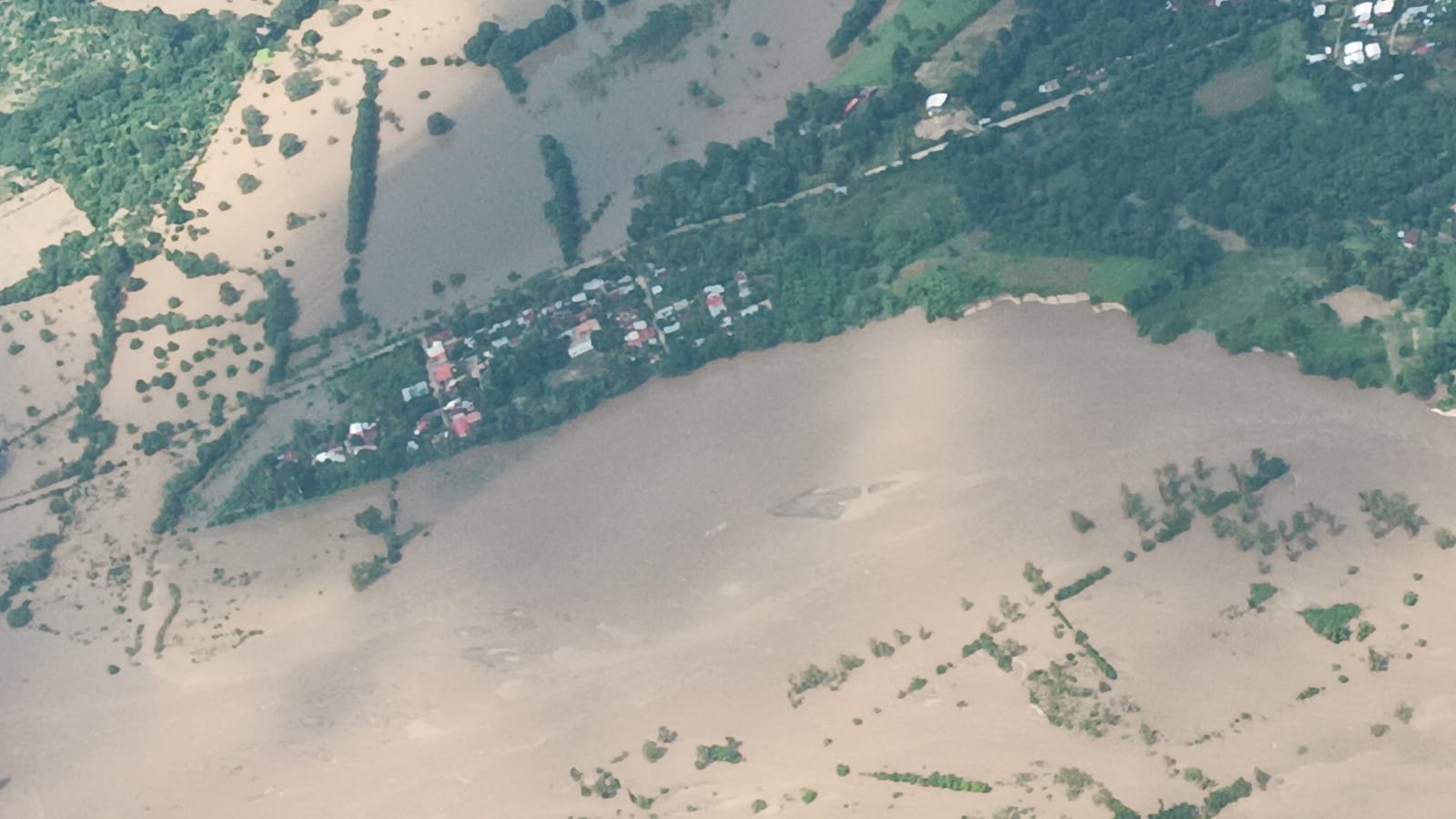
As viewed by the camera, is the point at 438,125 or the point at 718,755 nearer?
the point at 718,755

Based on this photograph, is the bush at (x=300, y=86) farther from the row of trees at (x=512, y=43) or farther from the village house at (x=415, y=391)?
the village house at (x=415, y=391)

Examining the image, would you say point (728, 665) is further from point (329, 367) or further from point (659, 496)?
point (329, 367)

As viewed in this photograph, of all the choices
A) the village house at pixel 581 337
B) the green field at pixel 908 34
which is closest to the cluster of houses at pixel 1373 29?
the green field at pixel 908 34

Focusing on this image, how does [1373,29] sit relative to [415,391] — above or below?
above

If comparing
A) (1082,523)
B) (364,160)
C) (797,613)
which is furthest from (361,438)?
(1082,523)

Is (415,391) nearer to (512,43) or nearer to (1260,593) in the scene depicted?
(512,43)

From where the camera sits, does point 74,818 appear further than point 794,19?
No

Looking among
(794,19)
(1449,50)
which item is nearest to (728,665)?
(794,19)
